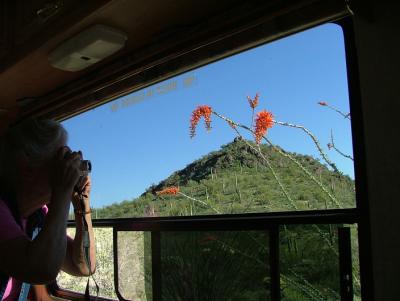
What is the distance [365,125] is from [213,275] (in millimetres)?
853

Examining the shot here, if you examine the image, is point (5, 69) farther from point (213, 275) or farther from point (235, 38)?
point (213, 275)

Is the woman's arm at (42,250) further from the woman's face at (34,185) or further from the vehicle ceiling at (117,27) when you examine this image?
the vehicle ceiling at (117,27)

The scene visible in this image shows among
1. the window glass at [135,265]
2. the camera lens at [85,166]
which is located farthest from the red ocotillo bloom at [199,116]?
the window glass at [135,265]

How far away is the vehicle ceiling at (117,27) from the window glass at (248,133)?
0.33 ft

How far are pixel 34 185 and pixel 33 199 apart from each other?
5cm

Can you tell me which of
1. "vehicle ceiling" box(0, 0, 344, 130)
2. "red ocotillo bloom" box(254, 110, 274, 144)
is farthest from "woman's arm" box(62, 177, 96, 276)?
"red ocotillo bloom" box(254, 110, 274, 144)

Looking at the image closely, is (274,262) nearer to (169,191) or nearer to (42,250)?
(169,191)

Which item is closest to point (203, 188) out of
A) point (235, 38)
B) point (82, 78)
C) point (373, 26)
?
point (235, 38)

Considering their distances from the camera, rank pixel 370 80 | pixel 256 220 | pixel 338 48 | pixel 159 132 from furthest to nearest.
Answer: pixel 159 132 → pixel 256 220 → pixel 338 48 → pixel 370 80

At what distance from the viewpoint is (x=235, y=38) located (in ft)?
4.71

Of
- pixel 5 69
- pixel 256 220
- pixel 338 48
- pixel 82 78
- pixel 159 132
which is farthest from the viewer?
pixel 82 78

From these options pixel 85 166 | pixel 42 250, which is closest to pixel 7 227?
pixel 42 250

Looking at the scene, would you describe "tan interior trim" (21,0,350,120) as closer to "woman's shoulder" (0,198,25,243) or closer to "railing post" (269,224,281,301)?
"railing post" (269,224,281,301)

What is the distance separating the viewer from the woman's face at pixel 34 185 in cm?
125
